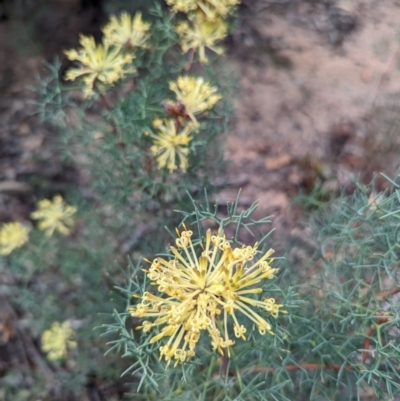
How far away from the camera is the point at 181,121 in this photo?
203 centimetres

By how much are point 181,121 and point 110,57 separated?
40 cm

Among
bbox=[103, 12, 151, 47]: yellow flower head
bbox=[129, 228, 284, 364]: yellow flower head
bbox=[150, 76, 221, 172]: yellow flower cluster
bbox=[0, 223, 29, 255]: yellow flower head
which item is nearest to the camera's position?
bbox=[129, 228, 284, 364]: yellow flower head

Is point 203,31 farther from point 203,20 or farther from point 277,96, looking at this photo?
point 277,96

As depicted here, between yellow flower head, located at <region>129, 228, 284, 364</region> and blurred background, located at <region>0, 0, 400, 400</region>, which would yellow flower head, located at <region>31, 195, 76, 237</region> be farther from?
yellow flower head, located at <region>129, 228, 284, 364</region>

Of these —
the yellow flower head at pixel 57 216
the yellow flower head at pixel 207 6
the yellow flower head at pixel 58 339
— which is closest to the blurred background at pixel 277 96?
the yellow flower head at pixel 58 339

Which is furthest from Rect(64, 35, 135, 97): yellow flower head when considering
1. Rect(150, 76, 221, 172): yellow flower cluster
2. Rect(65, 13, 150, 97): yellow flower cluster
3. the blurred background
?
the blurred background

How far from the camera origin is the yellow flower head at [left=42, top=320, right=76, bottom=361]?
281cm

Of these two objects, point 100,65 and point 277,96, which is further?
point 277,96

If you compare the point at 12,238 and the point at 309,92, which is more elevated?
the point at 309,92

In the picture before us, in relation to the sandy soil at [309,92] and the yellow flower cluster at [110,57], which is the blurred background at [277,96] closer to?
the sandy soil at [309,92]

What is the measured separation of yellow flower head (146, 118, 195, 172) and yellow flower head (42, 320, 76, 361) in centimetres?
130

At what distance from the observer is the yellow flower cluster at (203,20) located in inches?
80.0

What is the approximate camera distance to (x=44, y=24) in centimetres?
353

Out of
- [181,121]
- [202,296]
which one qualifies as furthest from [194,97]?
[202,296]
